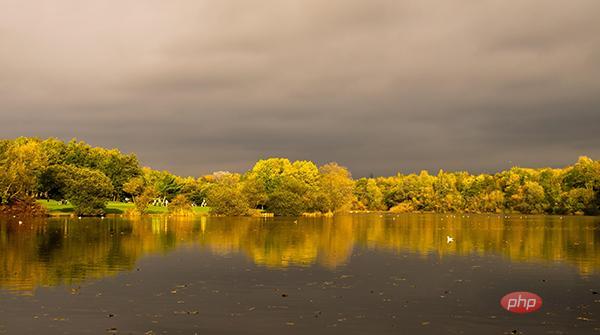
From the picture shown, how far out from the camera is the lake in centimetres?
2131

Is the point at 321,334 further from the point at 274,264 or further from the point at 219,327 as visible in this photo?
the point at 274,264

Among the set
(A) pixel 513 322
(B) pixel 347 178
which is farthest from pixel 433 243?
(B) pixel 347 178

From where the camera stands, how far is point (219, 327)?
68.0 feet

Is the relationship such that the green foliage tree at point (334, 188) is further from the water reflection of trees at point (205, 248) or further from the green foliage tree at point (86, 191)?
the water reflection of trees at point (205, 248)

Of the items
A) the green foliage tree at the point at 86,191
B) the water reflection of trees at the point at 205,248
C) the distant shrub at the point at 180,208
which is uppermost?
the green foliage tree at the point at 86,191

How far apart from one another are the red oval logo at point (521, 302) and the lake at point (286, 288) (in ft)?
1.67

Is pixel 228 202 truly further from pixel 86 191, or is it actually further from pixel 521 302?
pixel 521 302

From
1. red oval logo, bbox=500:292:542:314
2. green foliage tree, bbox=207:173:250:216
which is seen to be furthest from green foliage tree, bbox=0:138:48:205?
red oval logo, bbox=500:292:542:314

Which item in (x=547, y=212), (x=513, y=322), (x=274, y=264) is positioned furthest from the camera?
(x=547, y=212)

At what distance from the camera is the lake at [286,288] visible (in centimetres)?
2131

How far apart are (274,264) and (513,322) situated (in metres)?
20.2

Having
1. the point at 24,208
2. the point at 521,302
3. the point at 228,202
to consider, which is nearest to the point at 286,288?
the point at 521,302

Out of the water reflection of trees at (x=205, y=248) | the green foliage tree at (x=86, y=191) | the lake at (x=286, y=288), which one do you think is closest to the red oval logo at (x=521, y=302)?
the lake at (x=286, y=288)

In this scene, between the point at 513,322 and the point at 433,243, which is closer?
the point at 513,322
